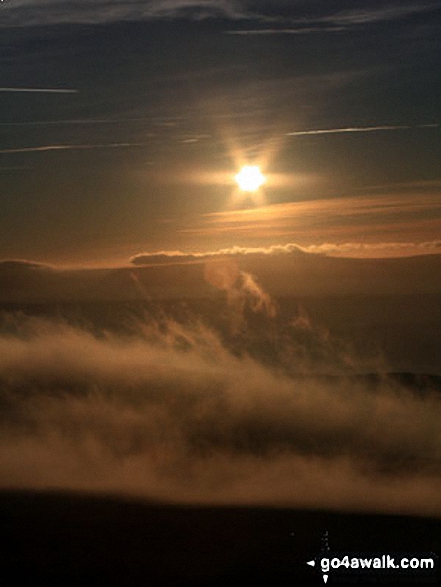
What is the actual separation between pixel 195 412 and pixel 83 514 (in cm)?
9607

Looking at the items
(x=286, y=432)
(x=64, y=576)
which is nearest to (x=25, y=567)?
(x=64, y=576)

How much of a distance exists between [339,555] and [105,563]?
36.6 meters

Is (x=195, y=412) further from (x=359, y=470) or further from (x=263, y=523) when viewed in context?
(x=263, y=523)

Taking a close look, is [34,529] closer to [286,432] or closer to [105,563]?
[105,563]

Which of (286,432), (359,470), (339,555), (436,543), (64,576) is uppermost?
(286,432)

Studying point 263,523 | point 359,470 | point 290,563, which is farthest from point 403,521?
point 359,470

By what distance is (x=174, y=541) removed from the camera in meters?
85.7

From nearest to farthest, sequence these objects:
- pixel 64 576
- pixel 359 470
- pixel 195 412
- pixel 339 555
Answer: pixel 339 555 → pixel 64 576 → pixel 359 470 → pixel 195 412

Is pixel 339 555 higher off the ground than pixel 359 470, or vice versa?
pixel 359 470

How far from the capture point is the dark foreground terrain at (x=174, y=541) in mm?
76562

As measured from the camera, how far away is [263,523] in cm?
9131

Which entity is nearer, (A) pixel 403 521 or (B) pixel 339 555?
(B) pixel 339 555

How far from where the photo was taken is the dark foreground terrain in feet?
251

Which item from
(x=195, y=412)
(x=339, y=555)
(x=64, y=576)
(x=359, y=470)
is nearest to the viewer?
(x=339, y=555)
